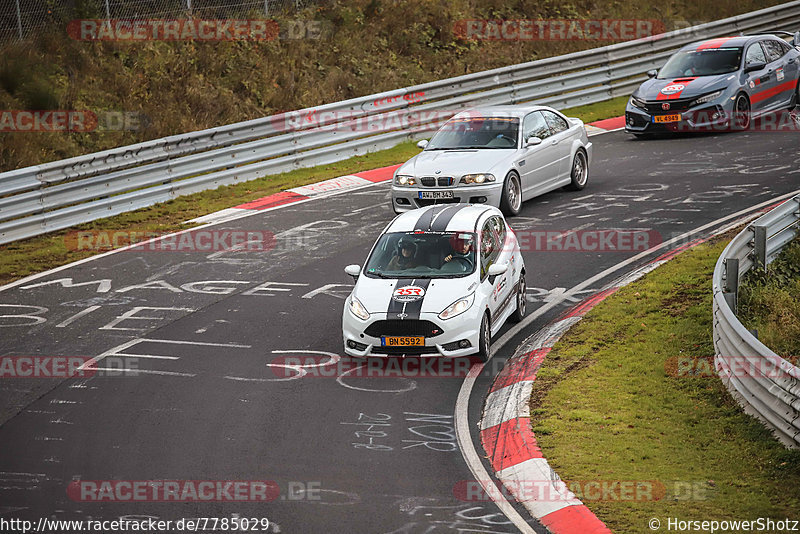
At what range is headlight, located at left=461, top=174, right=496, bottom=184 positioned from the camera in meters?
16.2

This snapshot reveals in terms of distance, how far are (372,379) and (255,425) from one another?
66.3 inches

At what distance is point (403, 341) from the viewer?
1101 centimetres

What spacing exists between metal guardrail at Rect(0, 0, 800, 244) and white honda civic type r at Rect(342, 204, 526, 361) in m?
7.81

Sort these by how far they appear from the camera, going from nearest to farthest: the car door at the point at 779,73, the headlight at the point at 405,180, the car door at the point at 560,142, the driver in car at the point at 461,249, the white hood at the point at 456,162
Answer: the driver in car at the point at 461,249
the white hood at the point at 456,162
the headlight at the point at 405,180
the car door at the point at 560,142
the car door at the point at 779,73

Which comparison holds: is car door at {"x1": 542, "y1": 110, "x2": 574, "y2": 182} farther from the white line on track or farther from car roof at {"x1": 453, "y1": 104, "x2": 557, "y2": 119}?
the white line on track

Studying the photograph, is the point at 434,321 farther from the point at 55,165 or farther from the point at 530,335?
the point at 55,165

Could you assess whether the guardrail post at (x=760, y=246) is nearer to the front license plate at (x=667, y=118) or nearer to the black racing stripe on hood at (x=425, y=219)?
the black racing stripe on hood at (x=425, y=219)

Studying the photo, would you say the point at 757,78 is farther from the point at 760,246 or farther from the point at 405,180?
the point at 760,246

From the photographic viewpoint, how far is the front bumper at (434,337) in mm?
10961

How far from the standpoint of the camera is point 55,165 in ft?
57.4

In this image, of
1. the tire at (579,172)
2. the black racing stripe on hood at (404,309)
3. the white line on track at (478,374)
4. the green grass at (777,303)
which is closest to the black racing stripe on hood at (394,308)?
the black racing stripe on hood at (404,309)

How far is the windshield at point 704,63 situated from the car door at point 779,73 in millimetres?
883

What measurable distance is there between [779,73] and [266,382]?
1612 centimetres

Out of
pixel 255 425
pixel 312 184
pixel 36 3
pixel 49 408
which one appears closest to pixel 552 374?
pixel 255 425
